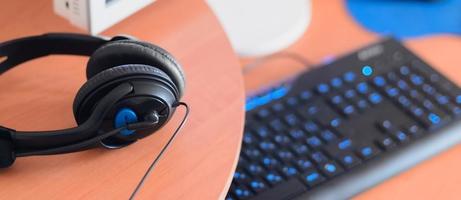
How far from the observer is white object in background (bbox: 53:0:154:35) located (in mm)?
604

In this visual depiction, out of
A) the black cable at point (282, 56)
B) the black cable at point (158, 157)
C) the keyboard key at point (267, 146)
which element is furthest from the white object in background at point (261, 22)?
the black cable at point (158, 157)

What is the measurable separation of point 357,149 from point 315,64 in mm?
168

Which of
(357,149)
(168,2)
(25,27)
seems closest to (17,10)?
(25,27)

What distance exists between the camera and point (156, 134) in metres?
0.57

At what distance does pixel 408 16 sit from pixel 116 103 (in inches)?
22.2

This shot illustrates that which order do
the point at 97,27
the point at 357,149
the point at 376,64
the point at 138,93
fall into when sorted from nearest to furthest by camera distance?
the point at 138,93 < the point at 97,27 < the point at 357,149 < the point at 376,64

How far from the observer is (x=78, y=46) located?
1.94ft

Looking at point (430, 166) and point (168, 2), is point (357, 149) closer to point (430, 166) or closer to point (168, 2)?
point (430, 166)

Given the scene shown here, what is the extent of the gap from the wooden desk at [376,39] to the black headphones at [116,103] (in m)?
0.30

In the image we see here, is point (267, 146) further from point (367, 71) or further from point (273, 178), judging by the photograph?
point (367, 71)

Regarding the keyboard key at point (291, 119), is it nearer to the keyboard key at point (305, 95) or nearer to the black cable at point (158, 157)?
the keyboard key at point (305, 95)

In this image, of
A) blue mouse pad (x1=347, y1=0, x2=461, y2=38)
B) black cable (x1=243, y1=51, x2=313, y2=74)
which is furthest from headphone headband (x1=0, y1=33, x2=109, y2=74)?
blue mouse pad (x1=347, y1=0, x2=461, y2=38)

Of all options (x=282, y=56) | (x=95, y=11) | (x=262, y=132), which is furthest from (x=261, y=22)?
(x=95, y=11)

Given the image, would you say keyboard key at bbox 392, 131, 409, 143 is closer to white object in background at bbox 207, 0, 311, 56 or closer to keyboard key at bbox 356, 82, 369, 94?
keyboard key at bbox 356, 82, 369, 94
